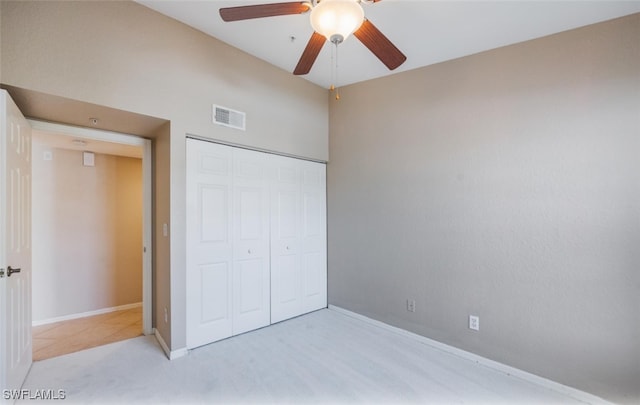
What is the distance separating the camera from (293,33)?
2.56 meters

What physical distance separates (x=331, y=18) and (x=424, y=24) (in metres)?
1.37

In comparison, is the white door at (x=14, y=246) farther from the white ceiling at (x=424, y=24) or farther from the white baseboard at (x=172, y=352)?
the white ceiling at (x=424, y=24)

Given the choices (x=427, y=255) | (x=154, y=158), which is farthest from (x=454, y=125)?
(x=154, y=158)

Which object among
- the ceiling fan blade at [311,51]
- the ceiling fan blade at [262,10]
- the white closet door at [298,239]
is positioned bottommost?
the white closet door at [298,239]

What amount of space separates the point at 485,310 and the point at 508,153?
1423mm

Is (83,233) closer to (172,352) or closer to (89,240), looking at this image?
(89,240)

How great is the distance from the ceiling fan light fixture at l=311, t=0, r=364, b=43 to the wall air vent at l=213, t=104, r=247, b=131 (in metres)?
1.62

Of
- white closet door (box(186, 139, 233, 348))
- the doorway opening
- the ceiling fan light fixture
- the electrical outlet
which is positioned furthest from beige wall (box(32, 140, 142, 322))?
the electrical outlet

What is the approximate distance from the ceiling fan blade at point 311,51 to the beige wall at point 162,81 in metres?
1.13

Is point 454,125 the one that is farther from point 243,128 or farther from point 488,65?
point 243,128

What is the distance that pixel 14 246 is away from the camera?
196cm

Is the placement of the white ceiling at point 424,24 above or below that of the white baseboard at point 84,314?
above

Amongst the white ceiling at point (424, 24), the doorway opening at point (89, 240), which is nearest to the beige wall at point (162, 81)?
the white ceiling at point (424, 24)

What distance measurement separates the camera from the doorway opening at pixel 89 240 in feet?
10.1
